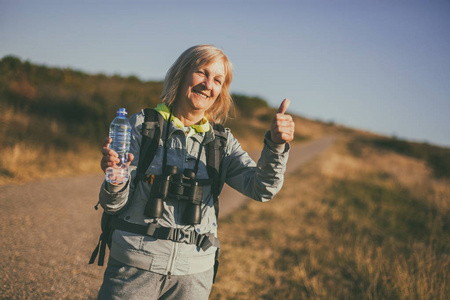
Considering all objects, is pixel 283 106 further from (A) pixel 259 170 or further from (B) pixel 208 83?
(B) pixel 208 83

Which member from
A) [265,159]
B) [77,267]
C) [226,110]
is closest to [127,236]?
[265,159]

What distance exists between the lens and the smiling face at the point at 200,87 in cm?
190

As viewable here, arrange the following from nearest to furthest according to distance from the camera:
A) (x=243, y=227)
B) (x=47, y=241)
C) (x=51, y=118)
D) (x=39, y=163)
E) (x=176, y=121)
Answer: (x=176, y=121), (x=47, y=241), (x=243, y=227), (x=39, y=163), (x=51, y=118)

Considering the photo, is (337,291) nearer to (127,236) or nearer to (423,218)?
(127,236)

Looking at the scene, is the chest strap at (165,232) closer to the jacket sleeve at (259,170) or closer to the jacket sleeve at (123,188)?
the jacket sleeve at (123,188)

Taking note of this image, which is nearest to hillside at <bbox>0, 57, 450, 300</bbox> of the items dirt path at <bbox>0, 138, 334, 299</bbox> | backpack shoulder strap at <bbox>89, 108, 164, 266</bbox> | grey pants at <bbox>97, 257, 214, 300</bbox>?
dirt path at <bbox>0, 138, 334, 299</bbox>

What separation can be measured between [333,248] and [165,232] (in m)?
4.88

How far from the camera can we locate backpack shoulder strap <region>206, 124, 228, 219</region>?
1.83 m

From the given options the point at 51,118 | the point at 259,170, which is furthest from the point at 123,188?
the point at 51,118

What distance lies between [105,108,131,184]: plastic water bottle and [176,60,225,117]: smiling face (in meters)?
0.38

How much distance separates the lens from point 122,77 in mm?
20781

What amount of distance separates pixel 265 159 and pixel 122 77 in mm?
20974

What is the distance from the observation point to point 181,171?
5.90 feet

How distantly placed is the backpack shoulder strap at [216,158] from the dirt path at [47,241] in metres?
1.97
